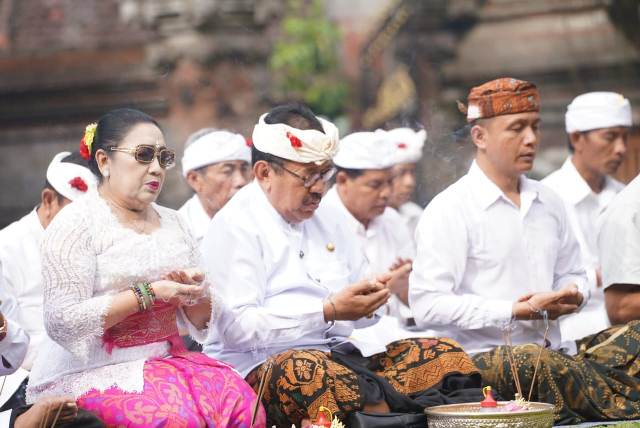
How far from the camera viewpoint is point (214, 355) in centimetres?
661

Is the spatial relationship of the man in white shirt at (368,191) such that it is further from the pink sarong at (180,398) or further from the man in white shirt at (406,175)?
the pink sarong at (180,398)

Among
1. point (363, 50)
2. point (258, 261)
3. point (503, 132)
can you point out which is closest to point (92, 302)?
point (258, 261)

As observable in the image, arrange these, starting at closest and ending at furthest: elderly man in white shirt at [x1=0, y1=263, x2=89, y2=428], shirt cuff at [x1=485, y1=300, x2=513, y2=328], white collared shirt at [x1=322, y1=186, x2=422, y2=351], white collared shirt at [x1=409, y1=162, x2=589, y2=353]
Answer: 1. elderly man in white shirt at [x1=0, y1=263, x2=89, y2=428]
2. shirt cuff at [x1=485, y1=300, x2=513, y2=328]
3. white collared shirt at [x1=409, y1=162, x2=589, y2=353]
4. white collared shirt at [x1=322, y1=186, x2=422, y2=351]

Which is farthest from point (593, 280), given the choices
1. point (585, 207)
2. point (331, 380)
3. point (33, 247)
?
point (33, 247)

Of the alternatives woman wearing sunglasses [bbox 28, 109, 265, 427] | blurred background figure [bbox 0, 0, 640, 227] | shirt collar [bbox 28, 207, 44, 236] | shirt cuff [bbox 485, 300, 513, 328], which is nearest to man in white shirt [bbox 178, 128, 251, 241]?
shirt collar [bbox 28, 207, 44, 236]

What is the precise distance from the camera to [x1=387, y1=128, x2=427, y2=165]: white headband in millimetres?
9539

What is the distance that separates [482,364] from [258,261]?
50.5 inches

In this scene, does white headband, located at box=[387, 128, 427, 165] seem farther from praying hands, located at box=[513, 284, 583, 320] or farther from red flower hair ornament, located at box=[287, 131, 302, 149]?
red flower hair ornament, located at box=[287, 131, 302, 149]

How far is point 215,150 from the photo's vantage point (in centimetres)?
891

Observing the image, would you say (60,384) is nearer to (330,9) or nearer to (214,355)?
(214,355)

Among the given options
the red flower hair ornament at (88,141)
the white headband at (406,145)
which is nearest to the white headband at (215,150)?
the white headband at (406,145)

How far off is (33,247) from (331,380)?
248 centimetres

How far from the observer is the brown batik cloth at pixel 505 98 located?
7238mm

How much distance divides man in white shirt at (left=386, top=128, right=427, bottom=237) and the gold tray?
3704 mm
